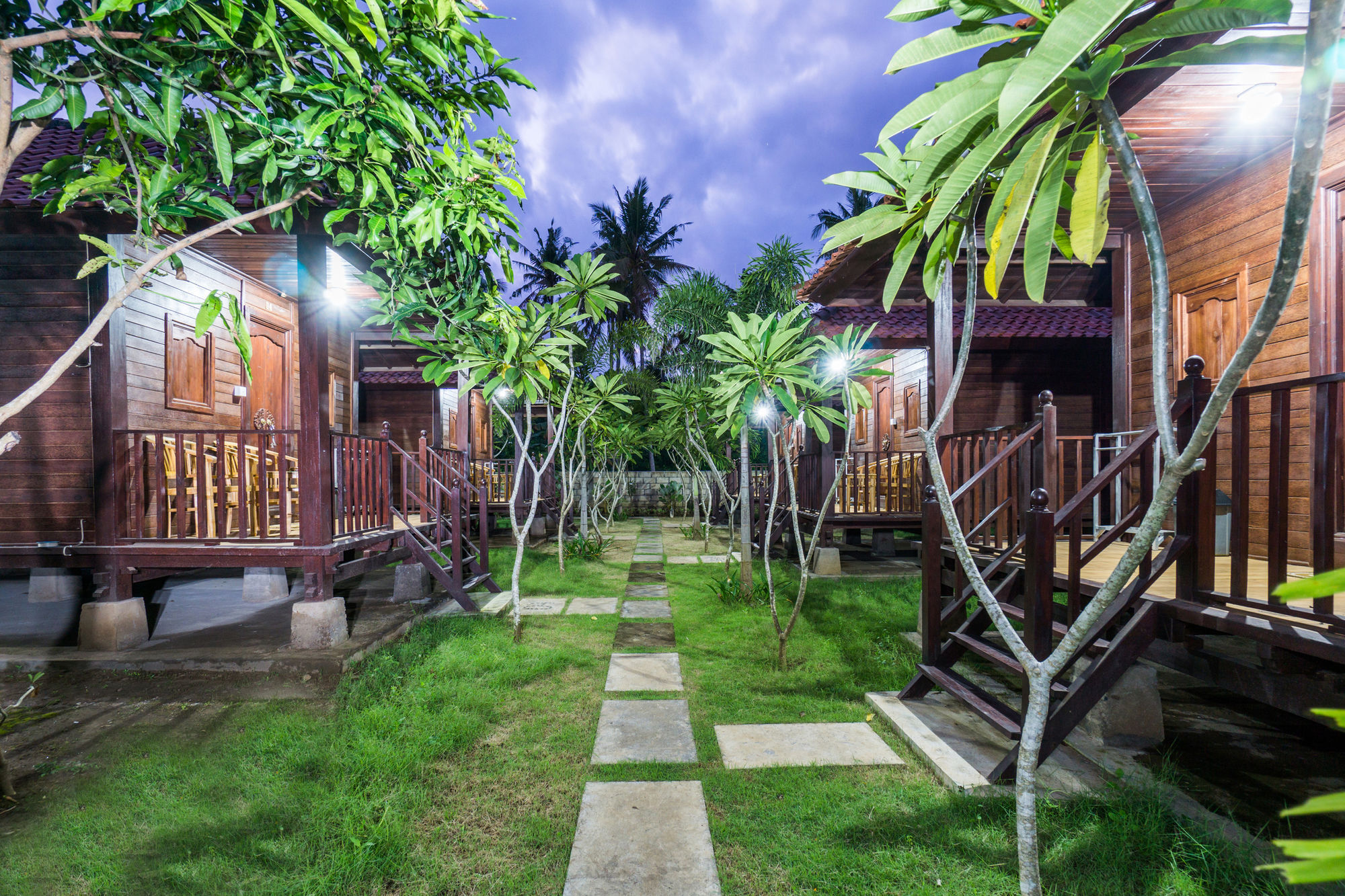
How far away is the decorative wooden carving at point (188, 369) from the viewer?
19.2 ft

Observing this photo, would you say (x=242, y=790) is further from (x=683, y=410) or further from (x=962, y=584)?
(x=683, y=410)

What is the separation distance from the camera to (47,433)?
4961mm

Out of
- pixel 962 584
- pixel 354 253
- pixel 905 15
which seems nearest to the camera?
pixel 905 15

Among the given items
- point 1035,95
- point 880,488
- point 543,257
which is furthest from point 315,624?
point 543,257

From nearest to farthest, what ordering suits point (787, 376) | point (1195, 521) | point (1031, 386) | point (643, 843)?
point (643, 843), point (1195, 521), point (787, 376), point (1031, 386)

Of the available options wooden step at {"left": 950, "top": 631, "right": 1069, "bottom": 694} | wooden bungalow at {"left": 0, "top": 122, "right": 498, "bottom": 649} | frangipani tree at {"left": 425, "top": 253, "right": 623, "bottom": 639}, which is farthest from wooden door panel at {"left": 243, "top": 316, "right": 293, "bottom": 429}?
wooden step at {"left": 950, "top": 631, "right": 1069, "bottom": 694}

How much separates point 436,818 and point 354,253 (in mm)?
4183

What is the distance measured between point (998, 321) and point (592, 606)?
6.29 meters

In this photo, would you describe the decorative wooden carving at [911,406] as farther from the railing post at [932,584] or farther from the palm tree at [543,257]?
the palm tree at [543,257]

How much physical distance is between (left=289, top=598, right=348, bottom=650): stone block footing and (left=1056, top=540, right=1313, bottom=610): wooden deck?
4.48 meters

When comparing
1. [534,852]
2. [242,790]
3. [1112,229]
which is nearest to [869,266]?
[1112,229]

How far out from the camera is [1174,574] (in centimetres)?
364

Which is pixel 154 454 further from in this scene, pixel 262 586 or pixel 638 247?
pixel 638 247


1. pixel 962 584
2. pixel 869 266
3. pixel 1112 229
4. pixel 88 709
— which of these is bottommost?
pixel 88 709
